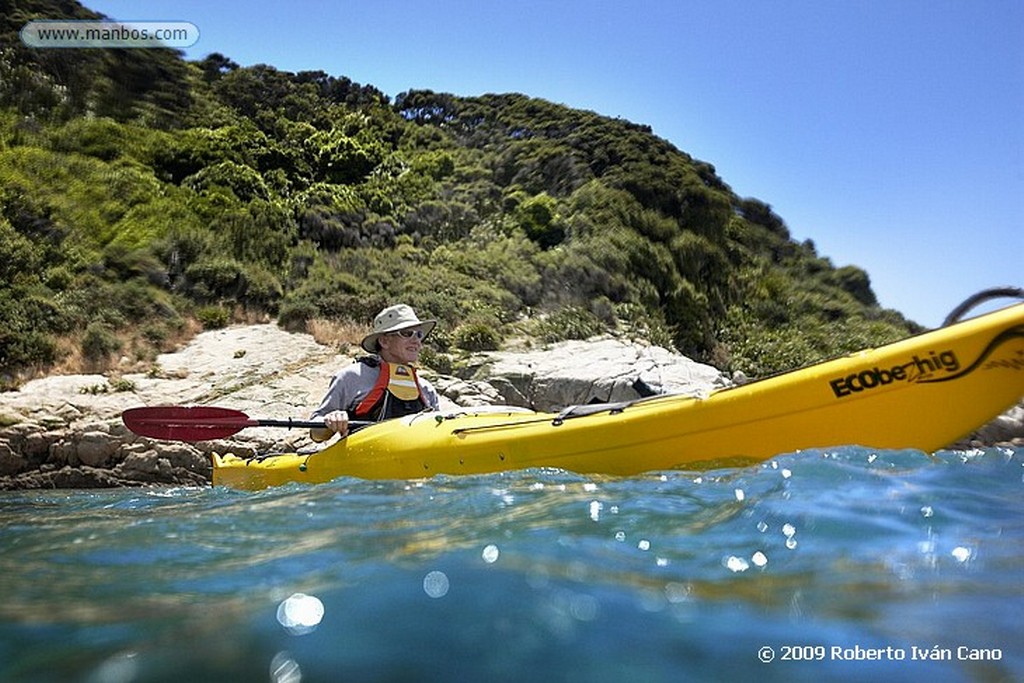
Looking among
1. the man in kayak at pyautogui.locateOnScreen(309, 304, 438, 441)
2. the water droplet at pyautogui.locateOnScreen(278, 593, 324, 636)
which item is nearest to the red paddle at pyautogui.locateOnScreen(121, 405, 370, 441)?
the man in kayak at pyautogui.locateOnScreen(309, 304, 438, 441)

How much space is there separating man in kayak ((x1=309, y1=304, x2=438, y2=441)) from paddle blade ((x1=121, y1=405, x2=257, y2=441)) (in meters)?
0.84

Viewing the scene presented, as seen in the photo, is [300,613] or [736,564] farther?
[736,564]

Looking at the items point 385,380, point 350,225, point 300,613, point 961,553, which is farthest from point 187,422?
point 350,225

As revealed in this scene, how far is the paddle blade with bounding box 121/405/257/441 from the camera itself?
5098mm

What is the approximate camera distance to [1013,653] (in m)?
1.13

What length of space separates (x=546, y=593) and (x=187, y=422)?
470cm

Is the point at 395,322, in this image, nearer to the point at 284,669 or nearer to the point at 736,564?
the point at 736,564

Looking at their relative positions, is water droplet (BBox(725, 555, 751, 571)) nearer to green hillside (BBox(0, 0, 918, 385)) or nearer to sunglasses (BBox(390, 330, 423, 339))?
sunglasses (BBox(390, 330, 423, 339))

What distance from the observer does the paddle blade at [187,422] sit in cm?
510

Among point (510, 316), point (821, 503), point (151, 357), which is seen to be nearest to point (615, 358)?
point (510, 316)

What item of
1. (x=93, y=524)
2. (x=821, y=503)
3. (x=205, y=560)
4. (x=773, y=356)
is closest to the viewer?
(x=205, y=560)

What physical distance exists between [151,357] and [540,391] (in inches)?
260

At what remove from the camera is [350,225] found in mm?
17719

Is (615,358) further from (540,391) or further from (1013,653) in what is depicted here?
(1013,653)
